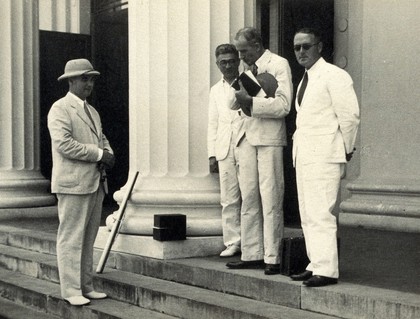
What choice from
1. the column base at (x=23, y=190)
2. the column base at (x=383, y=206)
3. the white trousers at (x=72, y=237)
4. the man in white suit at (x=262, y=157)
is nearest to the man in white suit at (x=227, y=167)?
the man in white suit at (x=262, y=157)

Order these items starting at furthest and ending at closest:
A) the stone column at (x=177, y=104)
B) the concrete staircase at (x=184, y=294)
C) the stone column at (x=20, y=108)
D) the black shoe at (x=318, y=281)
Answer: the stone column at (x=20, y=108), the stone column at (x=177, y=104), the black shoe at (x=318, y=281), the concrete staircase at (x=184, y=294)

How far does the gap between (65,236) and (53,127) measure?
0.96 meters

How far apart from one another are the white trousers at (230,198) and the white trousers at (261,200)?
49 cm

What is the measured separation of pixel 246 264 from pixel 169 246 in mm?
988

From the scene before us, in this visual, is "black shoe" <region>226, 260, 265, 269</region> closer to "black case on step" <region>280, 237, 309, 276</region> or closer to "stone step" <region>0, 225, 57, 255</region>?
"black case on step" <region>280, 237, 309, 276</region>

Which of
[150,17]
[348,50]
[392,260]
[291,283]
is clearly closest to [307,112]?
[291,283]

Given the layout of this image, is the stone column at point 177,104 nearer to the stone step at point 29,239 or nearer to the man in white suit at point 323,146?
the stone step at point 29,239

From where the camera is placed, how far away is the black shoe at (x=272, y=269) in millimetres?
6293

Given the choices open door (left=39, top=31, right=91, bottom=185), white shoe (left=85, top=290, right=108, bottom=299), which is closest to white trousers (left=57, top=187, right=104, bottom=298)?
white shoe (left=85, top=290, right=108, bottom=299)

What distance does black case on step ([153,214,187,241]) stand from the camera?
7.36 m

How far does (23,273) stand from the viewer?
28.2 ft

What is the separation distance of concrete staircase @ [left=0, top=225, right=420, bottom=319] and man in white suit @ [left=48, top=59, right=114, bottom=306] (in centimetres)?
44

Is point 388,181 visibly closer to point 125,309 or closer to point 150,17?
point 150,17

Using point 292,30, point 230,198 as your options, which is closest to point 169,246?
point 230,198
